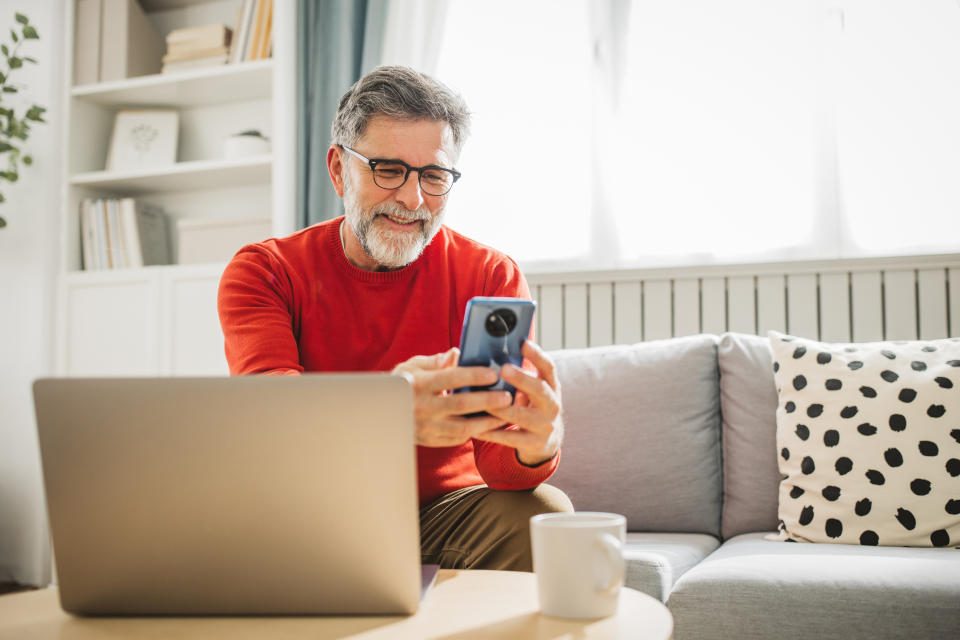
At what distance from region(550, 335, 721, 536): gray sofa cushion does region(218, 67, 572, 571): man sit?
0.56m

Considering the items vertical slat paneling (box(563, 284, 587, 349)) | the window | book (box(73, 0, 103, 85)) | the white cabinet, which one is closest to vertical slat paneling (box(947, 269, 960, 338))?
the window

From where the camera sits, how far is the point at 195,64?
2.79 m

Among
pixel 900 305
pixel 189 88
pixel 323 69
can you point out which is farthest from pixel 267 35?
pixel 900 305

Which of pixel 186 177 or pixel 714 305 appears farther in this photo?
pixel 186 177

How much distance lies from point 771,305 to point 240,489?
1834 mm

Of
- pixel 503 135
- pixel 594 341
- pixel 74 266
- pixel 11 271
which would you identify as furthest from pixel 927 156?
pixel 11 271

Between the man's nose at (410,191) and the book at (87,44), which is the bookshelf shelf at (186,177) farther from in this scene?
the man's nose at (410,191)

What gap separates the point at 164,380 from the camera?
0.67m

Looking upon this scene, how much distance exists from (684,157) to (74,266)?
2.15 m

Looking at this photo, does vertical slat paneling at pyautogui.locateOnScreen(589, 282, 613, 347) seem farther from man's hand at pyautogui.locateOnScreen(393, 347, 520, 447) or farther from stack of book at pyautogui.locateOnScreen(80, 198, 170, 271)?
stack of book at pyautogui.locateOnScreen(80, 198, 170, 271)

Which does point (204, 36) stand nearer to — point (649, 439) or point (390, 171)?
point (390, 171)

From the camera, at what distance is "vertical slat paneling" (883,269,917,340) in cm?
207

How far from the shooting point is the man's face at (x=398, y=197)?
4.49ft

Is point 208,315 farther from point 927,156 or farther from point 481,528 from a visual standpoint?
point 927,156
